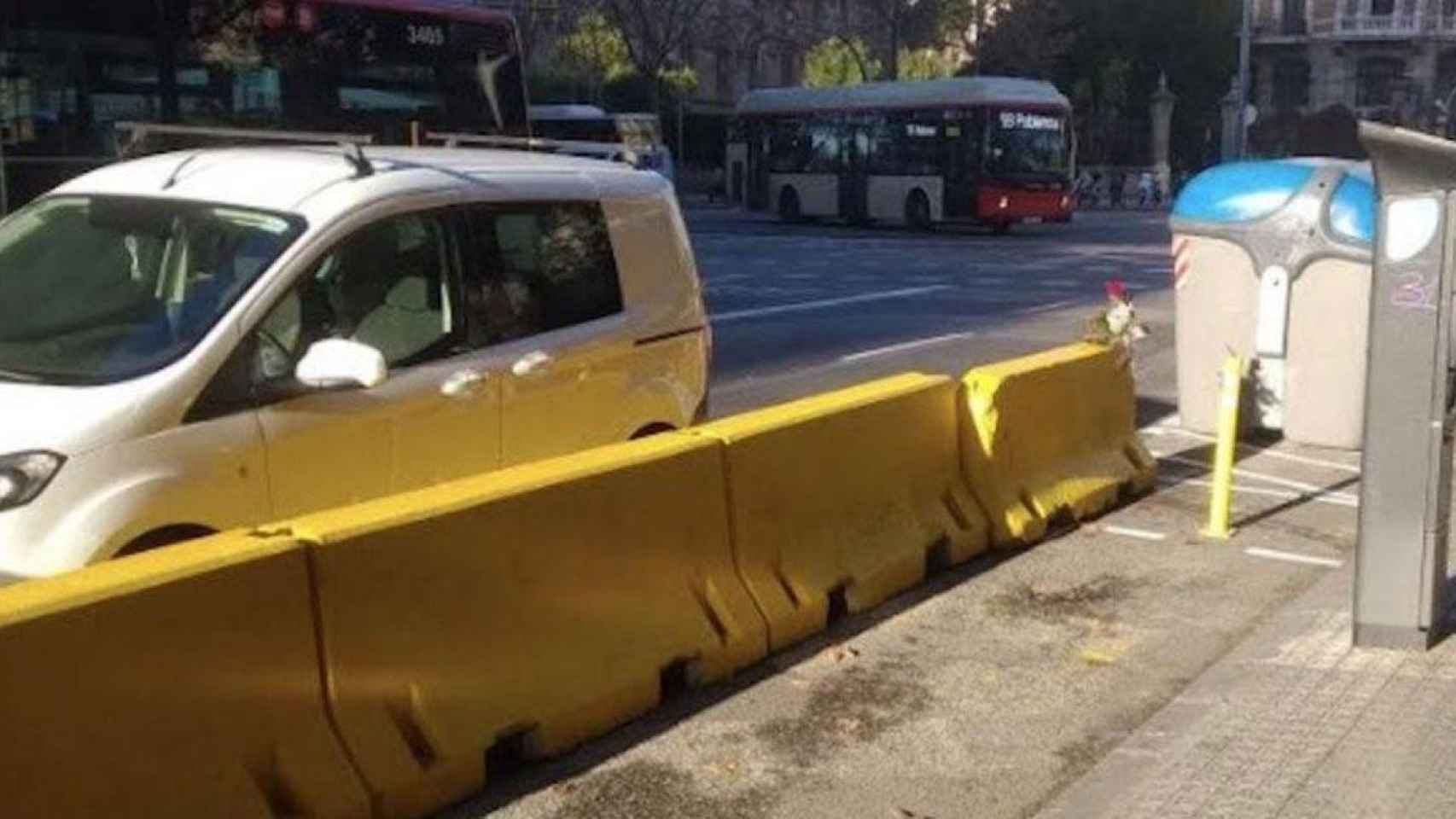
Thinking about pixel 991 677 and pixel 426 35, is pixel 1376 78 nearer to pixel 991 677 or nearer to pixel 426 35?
pixel 426 35

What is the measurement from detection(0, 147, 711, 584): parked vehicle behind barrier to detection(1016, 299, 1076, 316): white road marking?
12.8 metres

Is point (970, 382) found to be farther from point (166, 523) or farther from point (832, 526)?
point (166, 523)

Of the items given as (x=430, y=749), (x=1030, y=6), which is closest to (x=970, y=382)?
(x=430, y=749)

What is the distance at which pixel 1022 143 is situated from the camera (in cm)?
3628

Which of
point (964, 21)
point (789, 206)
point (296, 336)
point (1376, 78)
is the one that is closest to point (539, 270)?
point (296, 336)

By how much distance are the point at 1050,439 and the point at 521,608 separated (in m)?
4.01

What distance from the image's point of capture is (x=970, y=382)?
7.58 m

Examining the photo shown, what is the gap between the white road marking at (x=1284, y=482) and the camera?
9164mm

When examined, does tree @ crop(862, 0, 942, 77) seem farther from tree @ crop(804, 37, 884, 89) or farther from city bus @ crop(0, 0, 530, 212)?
city bus @ crop(0, 0, 530, 212)

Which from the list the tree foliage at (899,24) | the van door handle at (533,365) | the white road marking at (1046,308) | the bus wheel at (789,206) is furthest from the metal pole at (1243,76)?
the van door handle at (533,365)

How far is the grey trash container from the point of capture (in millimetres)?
10383

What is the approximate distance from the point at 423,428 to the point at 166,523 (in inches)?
40.5

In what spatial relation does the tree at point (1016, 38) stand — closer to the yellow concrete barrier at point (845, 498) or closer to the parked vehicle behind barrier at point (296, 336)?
the yellow concrete barrier at point (845, 498)

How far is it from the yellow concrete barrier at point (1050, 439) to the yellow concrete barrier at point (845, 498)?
147 mm
